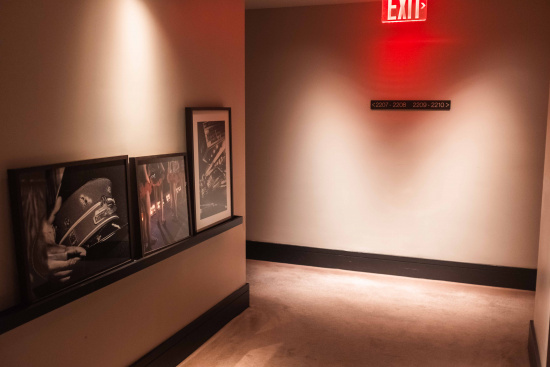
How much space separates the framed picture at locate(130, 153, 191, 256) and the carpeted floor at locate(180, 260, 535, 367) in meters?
0.93

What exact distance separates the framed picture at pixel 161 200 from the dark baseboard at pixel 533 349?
2299 millimetres

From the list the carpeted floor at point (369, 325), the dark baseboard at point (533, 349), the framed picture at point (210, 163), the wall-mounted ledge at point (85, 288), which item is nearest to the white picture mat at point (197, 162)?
the framed picture at point (210, 163)

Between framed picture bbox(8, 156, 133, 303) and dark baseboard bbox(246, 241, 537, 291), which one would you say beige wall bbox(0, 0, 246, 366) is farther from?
dark baseboard bbox(246, 241, 537, 291)

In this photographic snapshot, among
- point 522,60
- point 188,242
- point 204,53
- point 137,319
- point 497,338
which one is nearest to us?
point 137,319

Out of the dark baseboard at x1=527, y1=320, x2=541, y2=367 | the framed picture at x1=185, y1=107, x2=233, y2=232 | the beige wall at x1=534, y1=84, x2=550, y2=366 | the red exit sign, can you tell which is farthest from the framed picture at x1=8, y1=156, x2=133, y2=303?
the red exit sign

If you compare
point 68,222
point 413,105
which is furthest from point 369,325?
point 68,222

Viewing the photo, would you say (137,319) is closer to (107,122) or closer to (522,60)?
(107,122)

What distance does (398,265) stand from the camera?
522cm

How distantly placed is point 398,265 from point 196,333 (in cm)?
249

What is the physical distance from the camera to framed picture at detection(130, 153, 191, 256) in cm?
279

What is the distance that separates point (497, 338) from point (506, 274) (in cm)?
124

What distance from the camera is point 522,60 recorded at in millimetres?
4609

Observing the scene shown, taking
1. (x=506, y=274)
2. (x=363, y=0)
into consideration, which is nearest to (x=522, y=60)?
(x=363, y=0)

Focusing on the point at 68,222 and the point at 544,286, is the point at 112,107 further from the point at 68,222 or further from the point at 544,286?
the point at 544,286
